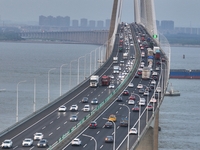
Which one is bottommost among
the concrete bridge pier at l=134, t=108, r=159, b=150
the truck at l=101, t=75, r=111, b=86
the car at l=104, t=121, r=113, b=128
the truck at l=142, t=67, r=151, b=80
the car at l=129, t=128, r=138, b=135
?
the concrete bridge pier at l=134, t=108, r=159, b=150

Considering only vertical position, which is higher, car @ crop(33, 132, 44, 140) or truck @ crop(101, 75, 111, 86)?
truck @ crop(101, 75, 111, 86)

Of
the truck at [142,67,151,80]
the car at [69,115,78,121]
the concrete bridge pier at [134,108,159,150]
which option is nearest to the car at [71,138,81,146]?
the car at [69,115,78,121]

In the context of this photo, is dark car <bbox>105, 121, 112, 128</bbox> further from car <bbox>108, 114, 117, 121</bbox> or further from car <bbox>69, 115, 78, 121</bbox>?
car <bbox>69, 115, 78, 121</bbox>

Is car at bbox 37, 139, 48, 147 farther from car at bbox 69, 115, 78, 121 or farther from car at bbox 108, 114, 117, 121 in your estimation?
car at bbox 108, 114, 117, 121

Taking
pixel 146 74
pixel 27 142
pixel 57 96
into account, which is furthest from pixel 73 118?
pixel 57 96

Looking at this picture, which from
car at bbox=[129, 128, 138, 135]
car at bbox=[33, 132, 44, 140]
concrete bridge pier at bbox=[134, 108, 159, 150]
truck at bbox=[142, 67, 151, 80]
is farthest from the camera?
truck at bbox=[142, 67, 151, 80]

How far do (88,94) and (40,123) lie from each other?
1209 centimetres

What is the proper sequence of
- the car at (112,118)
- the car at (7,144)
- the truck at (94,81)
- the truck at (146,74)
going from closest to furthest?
1. the car at (7,144)
2. the car at (112,118)
3. the truck at (94,81)
4. the truck at (146,74)

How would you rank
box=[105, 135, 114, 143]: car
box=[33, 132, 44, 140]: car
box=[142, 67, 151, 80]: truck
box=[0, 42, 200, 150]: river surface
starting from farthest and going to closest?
box=[142, 67, 151, 80]: truck → box=[0, 42, 200, 150]: river surface → box=[105, 135, 114, 143]: car → box=[33, 132, 44, 140]: car

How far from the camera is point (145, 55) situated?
82.4 meters

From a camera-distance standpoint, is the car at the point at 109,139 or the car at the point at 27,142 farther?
the car at the point at 109,139

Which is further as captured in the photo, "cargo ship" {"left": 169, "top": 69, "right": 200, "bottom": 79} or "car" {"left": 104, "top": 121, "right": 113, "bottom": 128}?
"cargo ship" {"left": 169, "top": 69, "right": 200, "bottom": 79}

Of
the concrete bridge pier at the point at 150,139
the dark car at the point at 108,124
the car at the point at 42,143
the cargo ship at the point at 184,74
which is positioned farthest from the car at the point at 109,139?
the cargo ship at the point at 184,74

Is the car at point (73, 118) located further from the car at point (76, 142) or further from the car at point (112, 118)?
the car at point (76, 142)
